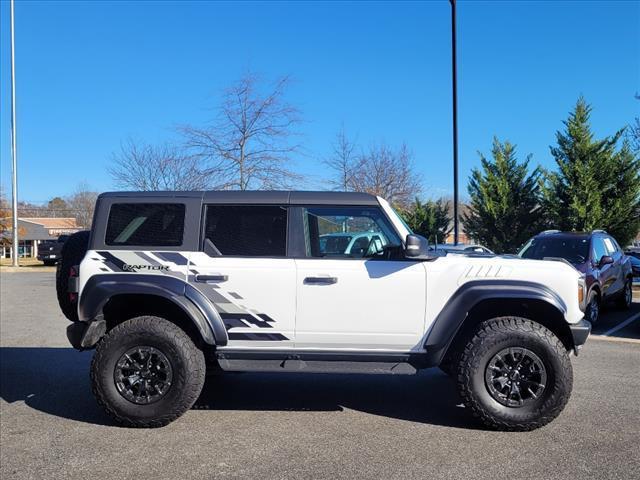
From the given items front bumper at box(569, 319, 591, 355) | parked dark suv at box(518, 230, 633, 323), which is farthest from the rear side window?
parked dark suv at box(518, 230, 633, 323)

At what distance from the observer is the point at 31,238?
73.0 meters

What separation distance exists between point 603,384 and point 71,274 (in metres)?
5.55

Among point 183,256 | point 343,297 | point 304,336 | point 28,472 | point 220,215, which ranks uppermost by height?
point 220,215

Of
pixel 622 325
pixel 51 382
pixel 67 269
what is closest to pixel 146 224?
pixel 67 269

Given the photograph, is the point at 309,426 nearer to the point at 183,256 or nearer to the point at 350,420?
the point at 350,420

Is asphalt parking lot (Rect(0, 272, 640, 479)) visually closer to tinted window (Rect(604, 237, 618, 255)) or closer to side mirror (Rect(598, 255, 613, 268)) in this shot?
side mirror (Rect(598, 255, 613, 268))

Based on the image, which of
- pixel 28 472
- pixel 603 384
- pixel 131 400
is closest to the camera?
pixel 28 472

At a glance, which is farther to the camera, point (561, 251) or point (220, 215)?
point (561, 251)

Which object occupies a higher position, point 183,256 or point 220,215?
point 220,215

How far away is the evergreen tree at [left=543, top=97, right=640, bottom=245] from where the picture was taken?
60.6 ft

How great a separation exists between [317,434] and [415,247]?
1.73 meters

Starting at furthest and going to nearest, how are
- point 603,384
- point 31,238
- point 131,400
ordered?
point 31,238 → point 603,384 → point 131,400

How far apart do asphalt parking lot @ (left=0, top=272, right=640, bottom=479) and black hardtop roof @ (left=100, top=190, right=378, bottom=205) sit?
193 centimetres

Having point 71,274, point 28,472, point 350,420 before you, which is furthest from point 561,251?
point 28,472
